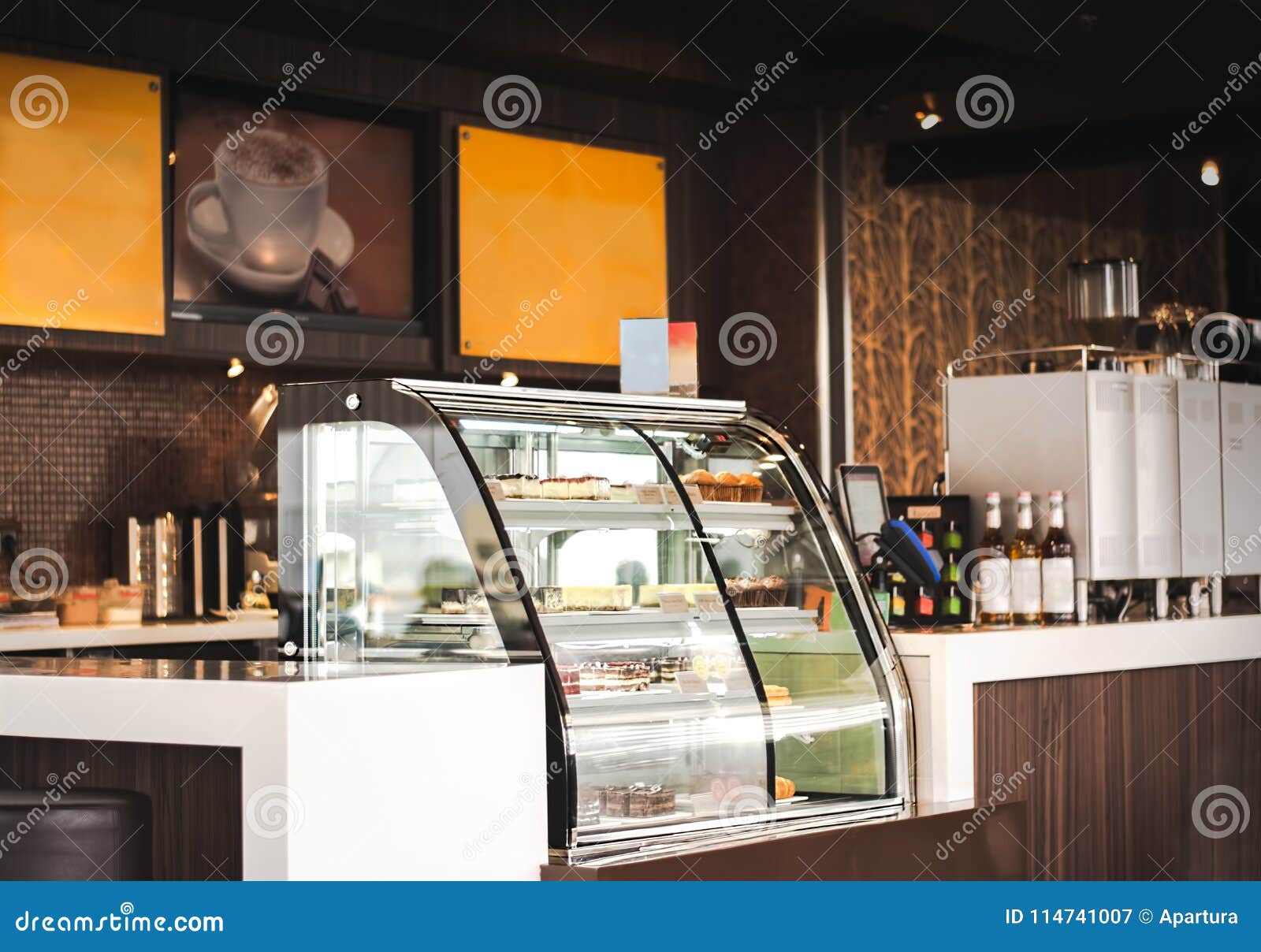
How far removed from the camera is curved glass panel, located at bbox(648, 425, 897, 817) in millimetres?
3479

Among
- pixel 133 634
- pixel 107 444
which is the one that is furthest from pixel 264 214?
pixel 133 634

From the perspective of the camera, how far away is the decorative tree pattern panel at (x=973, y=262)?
651 cm

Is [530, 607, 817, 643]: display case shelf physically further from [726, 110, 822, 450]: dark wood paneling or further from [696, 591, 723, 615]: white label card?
[726, 110, 822, 450]: dark wood paneling

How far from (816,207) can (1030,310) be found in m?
1.80

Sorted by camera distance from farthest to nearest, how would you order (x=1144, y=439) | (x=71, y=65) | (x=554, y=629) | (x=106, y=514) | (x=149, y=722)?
1. (x=106, y=514)
2. (x=71, y=65)
3. (x=1144, y=439)
4. (x=554, y=629)
5. (x=149, y=722)

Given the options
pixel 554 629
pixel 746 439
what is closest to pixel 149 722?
pixel 554 629

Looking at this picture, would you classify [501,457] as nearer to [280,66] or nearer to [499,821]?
[499,821]

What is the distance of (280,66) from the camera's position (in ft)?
17.3

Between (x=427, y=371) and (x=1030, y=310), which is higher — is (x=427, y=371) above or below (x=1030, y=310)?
below

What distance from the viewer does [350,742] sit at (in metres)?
2.59

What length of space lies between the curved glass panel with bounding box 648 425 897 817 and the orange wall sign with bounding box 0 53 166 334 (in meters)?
2.20

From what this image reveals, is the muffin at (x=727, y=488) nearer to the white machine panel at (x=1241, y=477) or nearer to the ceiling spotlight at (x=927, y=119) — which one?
the white machine panel at (x=1241, y=477)

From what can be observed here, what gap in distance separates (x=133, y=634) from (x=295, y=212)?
4.89 ft

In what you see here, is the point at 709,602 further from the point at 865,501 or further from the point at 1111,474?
the point at 1111,474
